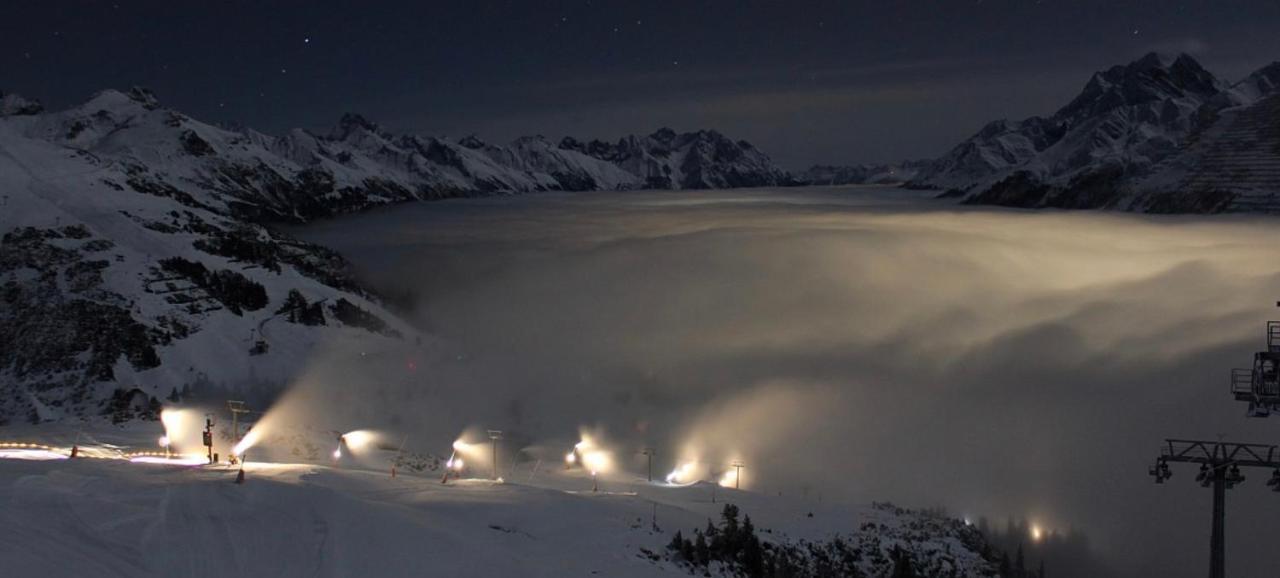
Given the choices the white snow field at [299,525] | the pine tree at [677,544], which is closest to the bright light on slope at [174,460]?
the white snow field at [299,525]

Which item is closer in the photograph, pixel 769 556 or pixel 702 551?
pixel 702 551

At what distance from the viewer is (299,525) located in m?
26.5

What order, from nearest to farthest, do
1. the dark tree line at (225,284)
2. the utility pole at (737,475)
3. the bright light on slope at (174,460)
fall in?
the bright light on slope at (174,460) → the utility pole at (737,475) → the dark tree line at (225,284)

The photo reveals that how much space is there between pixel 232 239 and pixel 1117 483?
10332cm

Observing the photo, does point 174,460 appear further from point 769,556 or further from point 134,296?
point 134,296

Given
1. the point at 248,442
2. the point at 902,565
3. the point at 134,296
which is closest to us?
the point at 902,565

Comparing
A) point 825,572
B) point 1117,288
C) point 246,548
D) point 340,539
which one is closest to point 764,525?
point 825,572

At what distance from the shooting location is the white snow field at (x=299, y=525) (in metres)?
22.6

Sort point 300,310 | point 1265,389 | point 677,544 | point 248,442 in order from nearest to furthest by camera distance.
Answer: point 1265,389, point 677,544, point 248,442, point 300,310

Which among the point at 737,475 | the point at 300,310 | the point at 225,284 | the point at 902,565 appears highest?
the point at 225,284

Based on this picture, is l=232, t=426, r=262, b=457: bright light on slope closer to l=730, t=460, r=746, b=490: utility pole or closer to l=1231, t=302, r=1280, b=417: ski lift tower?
l=730, t=460, r=746, b=490: utility pole

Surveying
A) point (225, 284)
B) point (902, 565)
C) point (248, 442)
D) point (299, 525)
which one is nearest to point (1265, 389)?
point (902, 565)

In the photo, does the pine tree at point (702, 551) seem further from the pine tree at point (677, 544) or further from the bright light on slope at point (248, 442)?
the bright light on slope at point (248, 442)

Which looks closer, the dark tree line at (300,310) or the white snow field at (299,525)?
the white snow field at (299,525)
